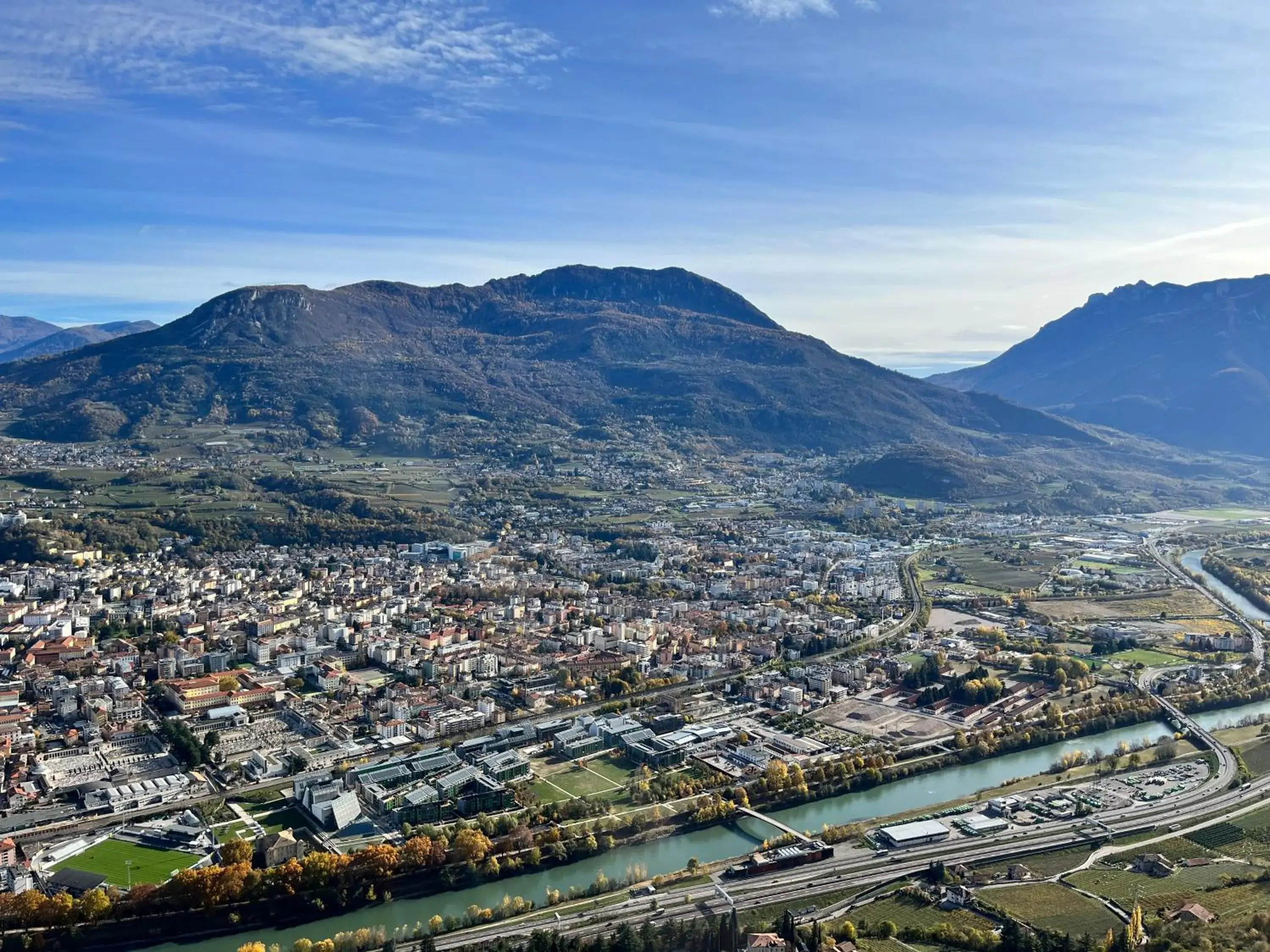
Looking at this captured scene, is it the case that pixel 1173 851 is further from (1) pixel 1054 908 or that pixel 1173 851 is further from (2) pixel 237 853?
(2) pixel 237 853

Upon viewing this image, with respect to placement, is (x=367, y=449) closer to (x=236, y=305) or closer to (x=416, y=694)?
(x=236, y=305)

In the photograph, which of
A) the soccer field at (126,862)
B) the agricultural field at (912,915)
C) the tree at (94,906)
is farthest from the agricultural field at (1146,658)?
the tree at (94,906)

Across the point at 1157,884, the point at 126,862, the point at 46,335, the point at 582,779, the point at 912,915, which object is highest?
the point at 46,335

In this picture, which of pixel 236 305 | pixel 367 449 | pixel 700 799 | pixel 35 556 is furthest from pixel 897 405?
pixel 700 799

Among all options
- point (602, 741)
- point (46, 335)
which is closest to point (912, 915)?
point (602, 741)

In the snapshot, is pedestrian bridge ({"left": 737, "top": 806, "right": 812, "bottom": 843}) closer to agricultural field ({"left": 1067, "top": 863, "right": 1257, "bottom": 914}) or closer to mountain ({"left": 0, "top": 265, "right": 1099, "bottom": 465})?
agricultural field ({"left": 1067, "top": 863, "right": 1257, "bottom": 914})

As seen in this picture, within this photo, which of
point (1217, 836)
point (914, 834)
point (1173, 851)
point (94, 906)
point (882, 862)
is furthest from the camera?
point (1217, 836)
